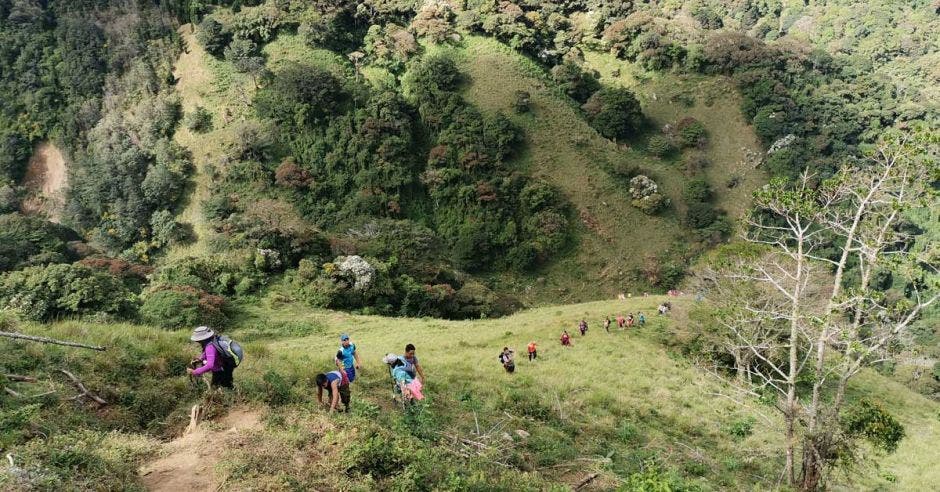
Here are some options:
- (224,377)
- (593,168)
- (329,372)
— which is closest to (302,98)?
(593,168)

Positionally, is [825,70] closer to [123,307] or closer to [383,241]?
[383,241]

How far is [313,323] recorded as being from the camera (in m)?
23.6

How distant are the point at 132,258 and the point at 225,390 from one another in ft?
108

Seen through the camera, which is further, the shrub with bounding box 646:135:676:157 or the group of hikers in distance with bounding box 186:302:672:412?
the shrub with bounding box 646:135:676:157

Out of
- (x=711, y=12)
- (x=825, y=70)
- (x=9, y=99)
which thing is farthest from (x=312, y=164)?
(x=711, y=12)

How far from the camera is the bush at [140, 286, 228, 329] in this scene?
20.5 m

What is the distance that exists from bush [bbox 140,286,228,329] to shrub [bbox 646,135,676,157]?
39363mm

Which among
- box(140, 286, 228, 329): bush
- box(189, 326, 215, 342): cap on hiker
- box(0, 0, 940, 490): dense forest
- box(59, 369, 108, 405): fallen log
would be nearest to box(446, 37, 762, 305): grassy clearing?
box(0, 0, 940, 490): dense forest

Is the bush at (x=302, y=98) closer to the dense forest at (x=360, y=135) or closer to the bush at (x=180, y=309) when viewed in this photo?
the dense forest at (x=360, y=135)

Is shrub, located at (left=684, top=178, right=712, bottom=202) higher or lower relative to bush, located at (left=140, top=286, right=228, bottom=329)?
lower

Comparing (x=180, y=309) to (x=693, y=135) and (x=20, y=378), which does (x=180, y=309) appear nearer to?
(x=20, y=378)

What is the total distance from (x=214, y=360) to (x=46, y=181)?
48.2 meters

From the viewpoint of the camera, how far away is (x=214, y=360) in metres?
7.51

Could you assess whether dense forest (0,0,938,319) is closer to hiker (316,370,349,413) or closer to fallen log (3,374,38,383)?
fallen log (3,374,38,383)
